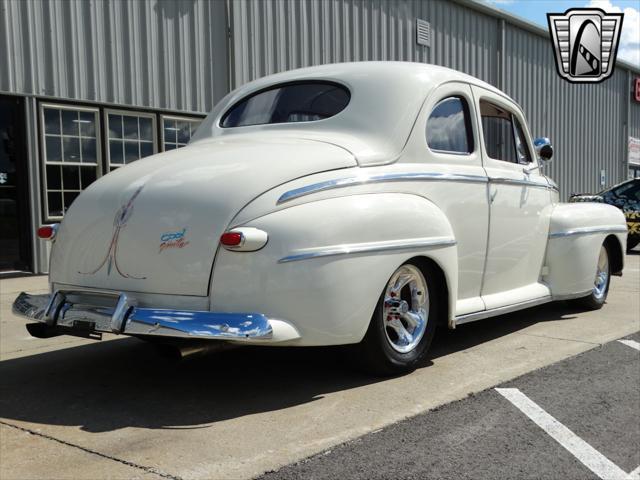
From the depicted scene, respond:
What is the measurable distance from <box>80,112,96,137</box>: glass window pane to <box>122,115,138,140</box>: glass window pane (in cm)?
51

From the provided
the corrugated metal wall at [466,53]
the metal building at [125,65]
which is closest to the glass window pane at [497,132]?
the metal building at [125,65]

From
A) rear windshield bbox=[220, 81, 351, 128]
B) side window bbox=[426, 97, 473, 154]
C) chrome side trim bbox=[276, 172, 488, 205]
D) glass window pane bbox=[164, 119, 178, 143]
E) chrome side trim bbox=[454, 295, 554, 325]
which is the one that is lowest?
chrome side trim bbox=[454, 295, 554, 325]

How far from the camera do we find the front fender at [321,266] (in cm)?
345

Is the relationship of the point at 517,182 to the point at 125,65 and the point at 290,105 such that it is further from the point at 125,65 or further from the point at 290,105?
the point at 125,65

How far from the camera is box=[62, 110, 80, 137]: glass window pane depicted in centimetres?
980

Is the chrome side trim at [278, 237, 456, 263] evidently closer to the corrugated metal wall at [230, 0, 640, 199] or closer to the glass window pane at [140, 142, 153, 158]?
the glass window pane at [140, 142, 153, 158]

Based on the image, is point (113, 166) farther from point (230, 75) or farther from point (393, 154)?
point (393, 154)

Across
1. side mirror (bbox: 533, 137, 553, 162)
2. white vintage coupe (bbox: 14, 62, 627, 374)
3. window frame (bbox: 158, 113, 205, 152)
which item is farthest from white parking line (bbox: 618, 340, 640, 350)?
window frame (bbox: 158, 113, 205, 152)

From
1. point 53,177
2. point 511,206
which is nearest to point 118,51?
point 53,177

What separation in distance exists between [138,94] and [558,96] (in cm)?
1446

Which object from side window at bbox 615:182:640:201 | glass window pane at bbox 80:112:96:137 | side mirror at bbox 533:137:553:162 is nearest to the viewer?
side mirror at bbox 533:137:553:162

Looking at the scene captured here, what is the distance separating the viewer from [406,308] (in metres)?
4.21

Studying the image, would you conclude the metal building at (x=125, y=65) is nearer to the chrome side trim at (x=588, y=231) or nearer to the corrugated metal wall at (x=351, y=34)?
the corrugated metal wall at (x=351, y=34)

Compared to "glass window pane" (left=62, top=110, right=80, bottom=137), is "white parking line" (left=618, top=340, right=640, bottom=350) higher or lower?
lower
